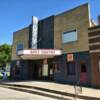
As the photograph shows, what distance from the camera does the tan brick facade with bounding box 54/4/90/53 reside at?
20578mm

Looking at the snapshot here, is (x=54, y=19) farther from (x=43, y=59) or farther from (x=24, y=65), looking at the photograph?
(x=24, y=65)

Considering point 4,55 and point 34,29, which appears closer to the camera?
point 34,29

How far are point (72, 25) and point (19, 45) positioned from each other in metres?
10.9

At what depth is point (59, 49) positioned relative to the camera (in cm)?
2273

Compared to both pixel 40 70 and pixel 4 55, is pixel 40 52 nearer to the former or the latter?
pixel 40 70

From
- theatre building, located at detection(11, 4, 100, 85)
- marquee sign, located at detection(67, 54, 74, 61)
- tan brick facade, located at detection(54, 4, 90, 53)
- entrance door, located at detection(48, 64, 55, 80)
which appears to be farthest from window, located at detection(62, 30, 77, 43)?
entrance door, located at detection(48, 64, 55, 80)

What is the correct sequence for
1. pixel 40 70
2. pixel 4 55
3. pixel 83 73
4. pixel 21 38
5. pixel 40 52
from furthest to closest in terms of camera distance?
pixel 4 55 < pixel 21 38 < pixel 40 70 < pixel 40 52 < pixel 83 73

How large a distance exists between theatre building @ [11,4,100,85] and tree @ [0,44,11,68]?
2801cm

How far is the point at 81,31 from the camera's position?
2091 cm

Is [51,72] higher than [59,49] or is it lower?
lower

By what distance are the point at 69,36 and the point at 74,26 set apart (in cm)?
125

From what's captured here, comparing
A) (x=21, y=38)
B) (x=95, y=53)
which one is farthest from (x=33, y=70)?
(x=95, y=53)

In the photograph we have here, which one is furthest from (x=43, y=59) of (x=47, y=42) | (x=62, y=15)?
(x=62, y=15)

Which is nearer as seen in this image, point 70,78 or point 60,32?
point 70,78
